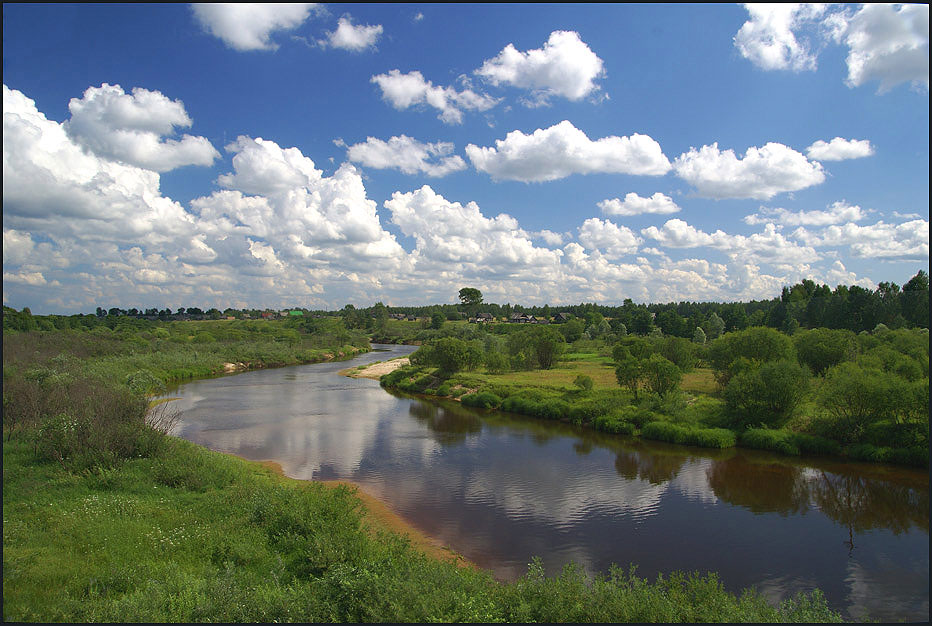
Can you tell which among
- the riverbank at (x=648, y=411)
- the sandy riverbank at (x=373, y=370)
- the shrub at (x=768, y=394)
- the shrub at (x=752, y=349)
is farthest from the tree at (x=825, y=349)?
the sandy riverbank at (x=373, y=370)

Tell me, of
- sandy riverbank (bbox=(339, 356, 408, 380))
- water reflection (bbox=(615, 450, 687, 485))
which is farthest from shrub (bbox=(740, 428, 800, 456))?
sandy riverbank (bbox=(339, 356, 408, 380))

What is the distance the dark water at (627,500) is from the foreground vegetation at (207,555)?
229 centimetres

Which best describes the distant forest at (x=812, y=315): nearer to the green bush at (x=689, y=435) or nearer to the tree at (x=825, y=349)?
the tree at (x=825, y=349)

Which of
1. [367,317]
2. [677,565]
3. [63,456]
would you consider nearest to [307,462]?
[63,456]

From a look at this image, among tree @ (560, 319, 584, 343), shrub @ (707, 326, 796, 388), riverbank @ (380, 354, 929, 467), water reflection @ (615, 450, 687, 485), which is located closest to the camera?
water reflection @ (615, 450, 687, 485)

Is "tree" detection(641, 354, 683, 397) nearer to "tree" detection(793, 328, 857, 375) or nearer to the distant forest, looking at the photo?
"tree" detection(793, 328, 857, 375)

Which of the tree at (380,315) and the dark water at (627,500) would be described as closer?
the dark water at (627,500)

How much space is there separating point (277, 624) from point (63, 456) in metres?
14.1

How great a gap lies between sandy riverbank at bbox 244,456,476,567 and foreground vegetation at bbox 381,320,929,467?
17315 mm

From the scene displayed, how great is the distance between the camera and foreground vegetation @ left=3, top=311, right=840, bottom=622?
907 centimetres

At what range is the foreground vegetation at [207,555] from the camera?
9.07 m

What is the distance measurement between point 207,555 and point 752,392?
28.4 m

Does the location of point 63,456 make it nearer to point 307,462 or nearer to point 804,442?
point 307,462

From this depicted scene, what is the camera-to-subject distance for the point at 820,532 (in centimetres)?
1705
